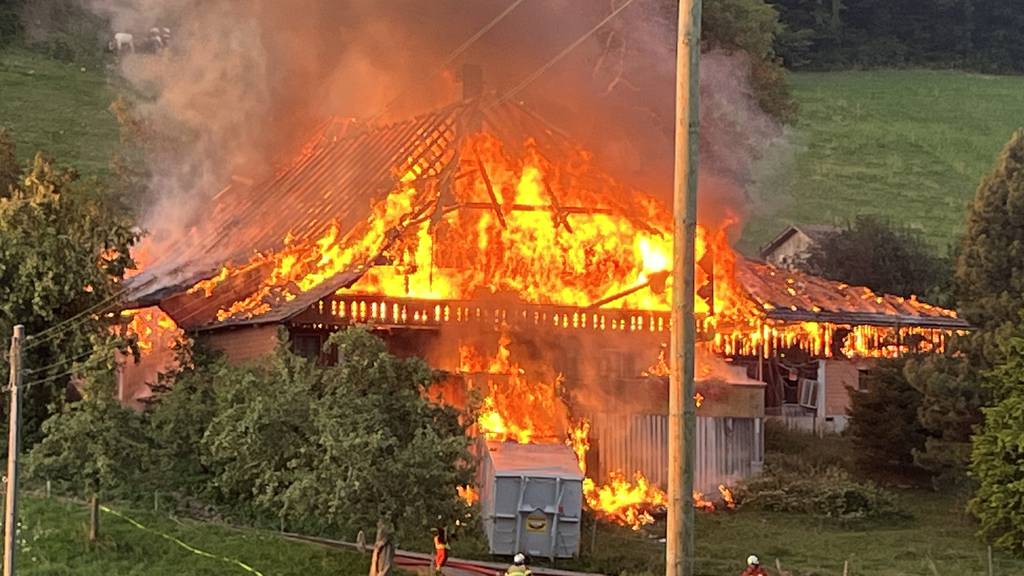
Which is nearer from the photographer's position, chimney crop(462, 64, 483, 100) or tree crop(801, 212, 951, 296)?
chimney crop(462, 64, 483, 100)

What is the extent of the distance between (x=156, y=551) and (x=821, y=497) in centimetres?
1307

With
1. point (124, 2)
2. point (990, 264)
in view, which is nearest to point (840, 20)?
point (124, 2)

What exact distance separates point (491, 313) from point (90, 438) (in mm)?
8395

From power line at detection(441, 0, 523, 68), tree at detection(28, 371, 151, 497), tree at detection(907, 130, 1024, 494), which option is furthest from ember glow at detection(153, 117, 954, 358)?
power line at detection(441, 0, 523, 68)

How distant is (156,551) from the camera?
2414 cm

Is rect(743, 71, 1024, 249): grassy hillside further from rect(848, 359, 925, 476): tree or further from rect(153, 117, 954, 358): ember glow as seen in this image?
rect(153, 117, 954, 358): ember glow

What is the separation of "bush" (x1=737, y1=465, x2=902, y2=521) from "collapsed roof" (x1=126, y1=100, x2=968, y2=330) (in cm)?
460

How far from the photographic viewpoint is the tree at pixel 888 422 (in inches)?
1335

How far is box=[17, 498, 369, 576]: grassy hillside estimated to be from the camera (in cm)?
2333

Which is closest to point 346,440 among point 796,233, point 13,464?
point 13,464

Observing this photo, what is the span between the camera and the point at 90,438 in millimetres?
25312

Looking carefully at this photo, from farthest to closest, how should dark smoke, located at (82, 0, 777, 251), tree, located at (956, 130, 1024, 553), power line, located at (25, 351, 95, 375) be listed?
dark smoke, located at (82, 0, 777, 251) → power line, located at (25, 351, 95, 375) → tree, located at (956, 130, 1024, 553)

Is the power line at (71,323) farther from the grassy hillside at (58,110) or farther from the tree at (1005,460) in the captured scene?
the grassy hillside at (58,110)

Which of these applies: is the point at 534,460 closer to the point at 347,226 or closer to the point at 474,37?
the point at 347,226
